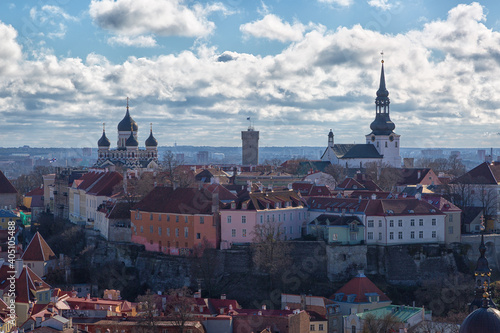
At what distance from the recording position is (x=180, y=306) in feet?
175

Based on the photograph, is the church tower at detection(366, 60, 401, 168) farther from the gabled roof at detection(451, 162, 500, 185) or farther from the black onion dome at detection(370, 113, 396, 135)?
the gabled roof at detection(451, 162, 500, 185)

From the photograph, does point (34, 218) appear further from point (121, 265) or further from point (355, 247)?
point (355, 247)

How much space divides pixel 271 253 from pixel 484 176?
80.8ft

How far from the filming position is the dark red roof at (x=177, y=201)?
68.8 metres

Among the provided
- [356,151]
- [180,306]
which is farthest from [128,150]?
[180,306]

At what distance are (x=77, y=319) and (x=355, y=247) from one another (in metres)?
21.8

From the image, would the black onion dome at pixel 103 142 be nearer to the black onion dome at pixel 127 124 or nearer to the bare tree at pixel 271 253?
the black onion dome at pixel 127 124

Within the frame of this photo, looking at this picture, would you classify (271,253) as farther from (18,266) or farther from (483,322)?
(483,322)

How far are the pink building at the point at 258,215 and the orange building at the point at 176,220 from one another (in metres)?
0.96

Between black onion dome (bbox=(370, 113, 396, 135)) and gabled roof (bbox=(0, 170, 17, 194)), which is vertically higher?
black onion dome (bbox=(370, 113, 396, 135))

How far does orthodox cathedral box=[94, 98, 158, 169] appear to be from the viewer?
12039 centimetres

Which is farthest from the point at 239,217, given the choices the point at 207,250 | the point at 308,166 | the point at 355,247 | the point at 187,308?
the point at 308,166

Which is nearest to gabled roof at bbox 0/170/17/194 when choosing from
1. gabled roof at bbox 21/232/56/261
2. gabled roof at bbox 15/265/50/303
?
gabled roof at bbox 21/232/56/261

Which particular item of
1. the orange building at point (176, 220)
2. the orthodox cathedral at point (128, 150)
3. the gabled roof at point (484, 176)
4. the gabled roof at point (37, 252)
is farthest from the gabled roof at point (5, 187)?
the gabled roof at point (484, 176)
